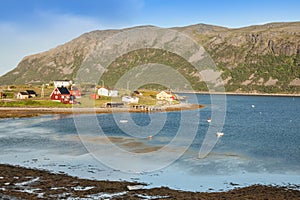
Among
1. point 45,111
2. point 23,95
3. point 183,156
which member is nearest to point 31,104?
point 45,111

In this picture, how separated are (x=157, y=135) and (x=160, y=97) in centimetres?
8657

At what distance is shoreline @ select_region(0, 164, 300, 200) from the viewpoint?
90.1 feet

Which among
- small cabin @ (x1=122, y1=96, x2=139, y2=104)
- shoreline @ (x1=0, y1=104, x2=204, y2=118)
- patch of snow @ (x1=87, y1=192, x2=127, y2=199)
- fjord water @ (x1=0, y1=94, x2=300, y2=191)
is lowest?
patch of snow @ (x1=87, y1=192, x2=127, y2=199)

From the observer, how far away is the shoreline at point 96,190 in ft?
90.1

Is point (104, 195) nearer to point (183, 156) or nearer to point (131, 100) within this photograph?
point (183, 156)

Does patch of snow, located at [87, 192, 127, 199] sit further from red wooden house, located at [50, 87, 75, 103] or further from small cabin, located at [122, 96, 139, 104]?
small cabin, located at [122, 96, 139, 104]

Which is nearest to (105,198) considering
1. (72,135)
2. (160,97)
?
(72,135)

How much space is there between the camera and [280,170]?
36594 mm

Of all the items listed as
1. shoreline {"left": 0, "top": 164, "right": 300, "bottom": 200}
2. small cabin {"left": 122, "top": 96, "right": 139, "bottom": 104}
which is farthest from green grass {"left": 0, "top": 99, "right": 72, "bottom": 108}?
shoreline {"left": 0, "top": 164, "right": 300, "bottom": 200}

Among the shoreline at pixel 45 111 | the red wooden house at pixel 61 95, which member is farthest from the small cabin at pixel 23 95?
the shoreline at pixel 45 111

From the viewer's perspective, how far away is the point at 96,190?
28.9 meters

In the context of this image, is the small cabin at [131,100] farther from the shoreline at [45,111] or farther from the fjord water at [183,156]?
the fjord water at [183,156]

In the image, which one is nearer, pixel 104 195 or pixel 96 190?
pixel 104 195

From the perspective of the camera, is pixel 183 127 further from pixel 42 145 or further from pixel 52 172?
pixel 52 172
